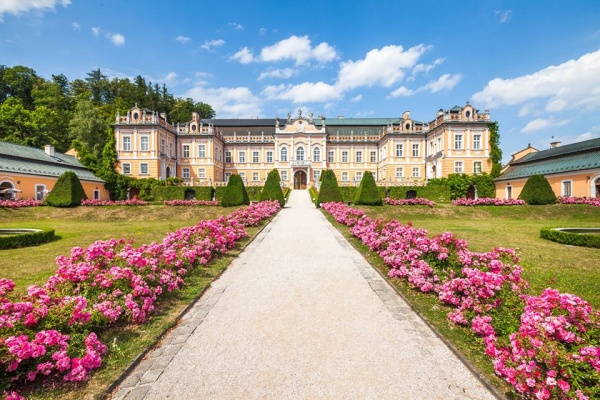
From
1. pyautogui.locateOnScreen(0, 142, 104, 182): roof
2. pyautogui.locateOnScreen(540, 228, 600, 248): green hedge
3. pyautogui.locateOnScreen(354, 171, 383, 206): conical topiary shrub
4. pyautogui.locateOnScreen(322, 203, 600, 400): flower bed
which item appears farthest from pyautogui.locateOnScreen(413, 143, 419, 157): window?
pyautogui.locateOnScreen(322, 203, 600, 400): flower bed

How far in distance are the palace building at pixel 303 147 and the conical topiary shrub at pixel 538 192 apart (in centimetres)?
1238

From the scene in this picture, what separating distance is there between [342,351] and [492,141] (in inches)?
1613

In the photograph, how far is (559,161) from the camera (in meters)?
29.1

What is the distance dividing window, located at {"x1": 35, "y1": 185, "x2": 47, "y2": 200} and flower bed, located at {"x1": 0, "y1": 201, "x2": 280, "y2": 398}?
2761 cm

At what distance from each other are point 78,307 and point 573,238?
14.1 meters

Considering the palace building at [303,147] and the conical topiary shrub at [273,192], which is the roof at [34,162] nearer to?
the palace building at [303,147]

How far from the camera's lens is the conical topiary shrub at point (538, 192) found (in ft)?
75.7

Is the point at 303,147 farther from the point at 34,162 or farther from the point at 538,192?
the point at 34,162

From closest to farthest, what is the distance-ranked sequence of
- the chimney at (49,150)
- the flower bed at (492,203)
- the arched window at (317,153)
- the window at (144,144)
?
the flower bed at (492,203), the chimney at (49,150), the window at (144,144), the arched window at (317,153)

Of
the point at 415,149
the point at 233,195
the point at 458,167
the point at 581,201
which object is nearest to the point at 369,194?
the point at 233,195

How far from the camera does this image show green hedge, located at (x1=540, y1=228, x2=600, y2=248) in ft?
33.7

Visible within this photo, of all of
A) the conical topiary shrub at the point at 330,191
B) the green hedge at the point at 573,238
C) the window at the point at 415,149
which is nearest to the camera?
the green hedge at the point at 573,238

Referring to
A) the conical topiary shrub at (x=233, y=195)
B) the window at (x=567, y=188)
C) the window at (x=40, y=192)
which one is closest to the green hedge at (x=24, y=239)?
the conical topiary shrub at (x=233, y=195)

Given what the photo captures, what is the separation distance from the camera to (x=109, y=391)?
315 centimetres
